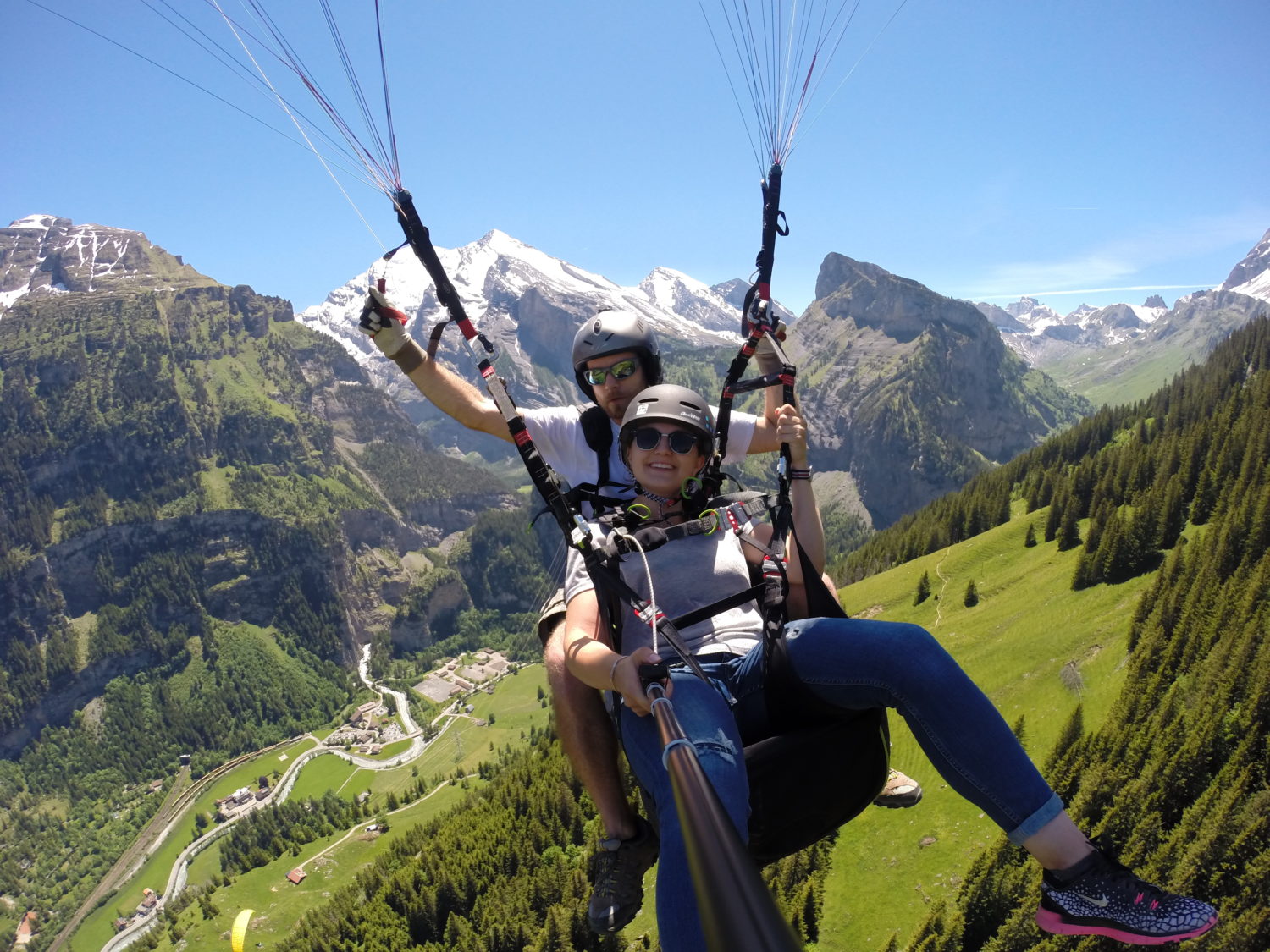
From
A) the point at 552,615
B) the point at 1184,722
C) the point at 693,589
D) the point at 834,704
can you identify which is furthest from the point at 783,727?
the point at 1184,722

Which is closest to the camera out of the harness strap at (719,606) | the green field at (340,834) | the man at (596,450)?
the harness strap at (719,606)

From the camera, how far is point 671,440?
20.7ft

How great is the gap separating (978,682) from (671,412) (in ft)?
165

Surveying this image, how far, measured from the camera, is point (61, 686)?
600 ft

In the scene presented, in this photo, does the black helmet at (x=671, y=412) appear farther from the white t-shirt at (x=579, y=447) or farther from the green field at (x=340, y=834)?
the green field at (x=340, y=834)

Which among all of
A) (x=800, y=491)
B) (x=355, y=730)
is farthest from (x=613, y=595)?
(x=355, y=730)

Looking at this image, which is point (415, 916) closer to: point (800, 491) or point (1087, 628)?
point (1087, 628)

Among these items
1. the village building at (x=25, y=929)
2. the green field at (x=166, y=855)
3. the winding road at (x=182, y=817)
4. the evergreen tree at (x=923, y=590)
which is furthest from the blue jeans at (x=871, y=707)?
the village building at (x=25, y=929)

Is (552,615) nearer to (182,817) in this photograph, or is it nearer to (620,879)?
(620,879)

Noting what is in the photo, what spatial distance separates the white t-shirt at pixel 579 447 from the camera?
7.41m

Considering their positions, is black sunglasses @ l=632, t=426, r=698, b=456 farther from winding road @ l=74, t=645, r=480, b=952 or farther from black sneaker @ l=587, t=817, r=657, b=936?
winding road @ l=74, t=645, r=480, b=952

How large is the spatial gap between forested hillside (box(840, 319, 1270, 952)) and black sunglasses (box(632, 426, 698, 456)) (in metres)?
4.25

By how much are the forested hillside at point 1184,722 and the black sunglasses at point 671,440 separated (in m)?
4.25

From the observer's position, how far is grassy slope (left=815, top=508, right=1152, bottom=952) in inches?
1202
